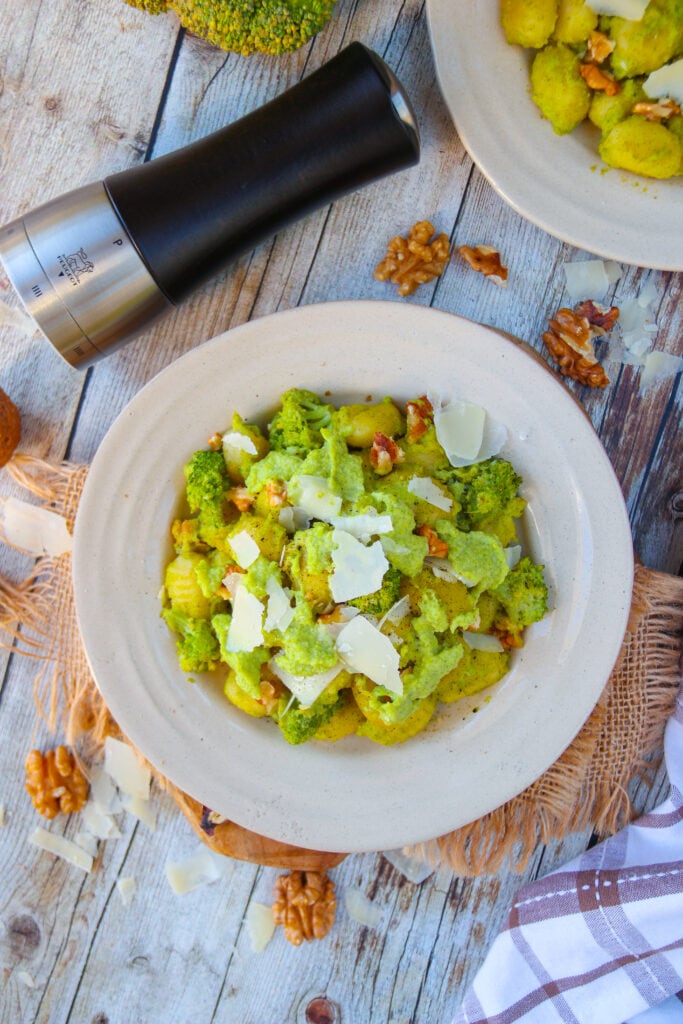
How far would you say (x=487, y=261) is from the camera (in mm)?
1840

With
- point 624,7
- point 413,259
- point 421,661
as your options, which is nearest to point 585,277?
point 413,259

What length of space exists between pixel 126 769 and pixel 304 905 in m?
0.53

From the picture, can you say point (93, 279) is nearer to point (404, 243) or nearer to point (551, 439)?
point (404, 243)

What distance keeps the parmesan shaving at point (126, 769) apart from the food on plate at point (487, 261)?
4.50ft

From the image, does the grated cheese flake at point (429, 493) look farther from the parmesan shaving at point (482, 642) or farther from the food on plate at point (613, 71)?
the food on plate at point (613, 71)

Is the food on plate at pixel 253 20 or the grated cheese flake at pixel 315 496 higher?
the food on plate at pixel 253 20

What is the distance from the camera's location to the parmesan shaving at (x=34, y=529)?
1898mm

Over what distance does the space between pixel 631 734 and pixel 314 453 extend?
3.25 feet

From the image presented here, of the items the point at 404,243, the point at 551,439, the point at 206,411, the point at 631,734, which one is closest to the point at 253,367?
the point at 206,411

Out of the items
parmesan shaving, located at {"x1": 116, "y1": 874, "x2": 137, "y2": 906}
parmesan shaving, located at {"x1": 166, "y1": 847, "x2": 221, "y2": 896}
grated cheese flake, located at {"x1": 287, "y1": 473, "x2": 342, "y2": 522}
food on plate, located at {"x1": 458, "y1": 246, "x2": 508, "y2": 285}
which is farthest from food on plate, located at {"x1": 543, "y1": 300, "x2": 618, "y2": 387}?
parmesan shaving, located at {"x1": 116, "y1": 874, "x2": 137, "y2": 906}

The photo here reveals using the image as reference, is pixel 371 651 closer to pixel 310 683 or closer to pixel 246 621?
pixel 310 683

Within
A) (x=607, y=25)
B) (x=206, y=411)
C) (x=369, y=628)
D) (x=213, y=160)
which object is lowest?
(x=369, y=628)

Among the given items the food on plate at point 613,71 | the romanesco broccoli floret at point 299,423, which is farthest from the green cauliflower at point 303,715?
the food on plate at point 613,71

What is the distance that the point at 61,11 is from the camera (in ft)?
6.05
